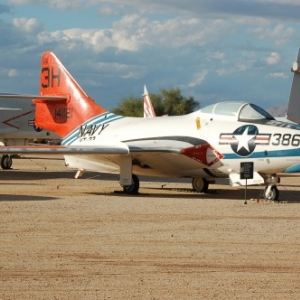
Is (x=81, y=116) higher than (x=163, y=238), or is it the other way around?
(x=81, y=116)

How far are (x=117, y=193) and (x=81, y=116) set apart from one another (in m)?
2.84

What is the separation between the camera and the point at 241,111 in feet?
65.9

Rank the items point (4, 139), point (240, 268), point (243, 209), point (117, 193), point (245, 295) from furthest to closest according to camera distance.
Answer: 1. point (4, 139)
2. point (117, 193)
3. point (243, 209)
4. point (240, 268)
5. point (245, 295)

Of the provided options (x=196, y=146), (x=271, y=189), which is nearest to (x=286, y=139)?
(x=271, y=189)

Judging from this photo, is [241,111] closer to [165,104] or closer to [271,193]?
[271,193]

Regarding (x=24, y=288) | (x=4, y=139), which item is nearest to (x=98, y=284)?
(x=24, y=288)

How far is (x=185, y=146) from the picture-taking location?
66.5 feet

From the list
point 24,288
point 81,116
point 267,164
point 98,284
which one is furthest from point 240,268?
point 81,116

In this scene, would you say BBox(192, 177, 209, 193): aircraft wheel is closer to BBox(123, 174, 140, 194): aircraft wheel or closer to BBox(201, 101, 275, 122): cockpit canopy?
BBox(123, 174, 140, 194): aircraft wheel

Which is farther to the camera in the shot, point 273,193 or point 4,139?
point 4,139

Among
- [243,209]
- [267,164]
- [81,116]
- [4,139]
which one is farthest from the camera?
[4,139]

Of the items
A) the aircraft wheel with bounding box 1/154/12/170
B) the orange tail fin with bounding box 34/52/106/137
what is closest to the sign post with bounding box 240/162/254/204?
the orange tail fin with bounding box 34/52/106/137

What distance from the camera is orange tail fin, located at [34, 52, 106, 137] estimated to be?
23.7 meters

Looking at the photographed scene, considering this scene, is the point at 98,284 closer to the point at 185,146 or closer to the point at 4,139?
the point at 185,146
